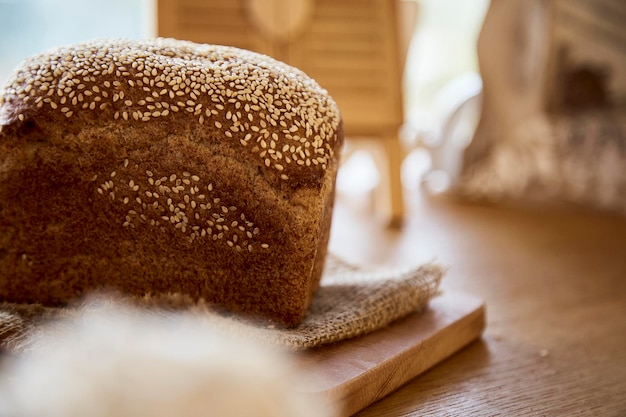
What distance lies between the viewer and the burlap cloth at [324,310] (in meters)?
0.98

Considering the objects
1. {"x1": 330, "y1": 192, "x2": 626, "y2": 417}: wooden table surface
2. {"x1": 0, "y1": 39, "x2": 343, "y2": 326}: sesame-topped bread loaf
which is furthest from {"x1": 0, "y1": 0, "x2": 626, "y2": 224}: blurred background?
{"x1": 0, "y1": 39, "x2": 343, "y2": 326}: sesame-topped bread loaf

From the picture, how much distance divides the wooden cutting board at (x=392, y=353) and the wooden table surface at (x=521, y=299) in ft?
0.08

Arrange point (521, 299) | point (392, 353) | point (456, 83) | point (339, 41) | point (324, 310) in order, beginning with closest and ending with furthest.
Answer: point (392, 353) → point (324, 310) → point (521, 299) → point (339, 41) → point (456, 83)

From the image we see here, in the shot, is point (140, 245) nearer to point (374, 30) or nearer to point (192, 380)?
point (192, 380)

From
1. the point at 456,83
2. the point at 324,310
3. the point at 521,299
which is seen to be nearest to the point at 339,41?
the point at 521,299

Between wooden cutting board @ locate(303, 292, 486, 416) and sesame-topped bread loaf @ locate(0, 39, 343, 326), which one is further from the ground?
sesame-topped bread loaf @ locate(0, 39, 343, 326)

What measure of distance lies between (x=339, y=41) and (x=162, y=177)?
1.41 metres

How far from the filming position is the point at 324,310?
1161 mm

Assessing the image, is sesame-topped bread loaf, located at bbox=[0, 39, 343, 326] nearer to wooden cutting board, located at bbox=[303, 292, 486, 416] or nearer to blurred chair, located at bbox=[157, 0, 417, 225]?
wooden cutting board, located at bbox=[303, 292, 486, 416]

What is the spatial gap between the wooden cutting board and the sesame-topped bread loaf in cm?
13

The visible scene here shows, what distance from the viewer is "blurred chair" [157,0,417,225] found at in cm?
217

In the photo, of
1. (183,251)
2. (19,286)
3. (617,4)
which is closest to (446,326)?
(183,251)

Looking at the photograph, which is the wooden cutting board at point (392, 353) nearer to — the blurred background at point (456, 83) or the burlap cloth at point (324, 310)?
the burlap cloth at point (324, 310)

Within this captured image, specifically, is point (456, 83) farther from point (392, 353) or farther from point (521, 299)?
point (392, 353)
